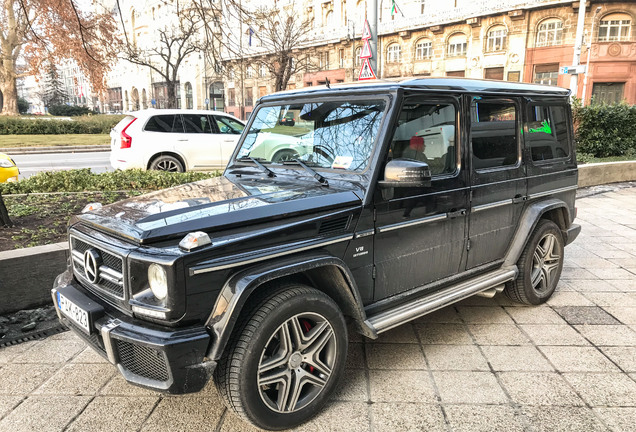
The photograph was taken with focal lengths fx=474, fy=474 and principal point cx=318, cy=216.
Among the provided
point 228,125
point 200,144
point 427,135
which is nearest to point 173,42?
point 228,125

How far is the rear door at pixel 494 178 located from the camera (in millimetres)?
3791

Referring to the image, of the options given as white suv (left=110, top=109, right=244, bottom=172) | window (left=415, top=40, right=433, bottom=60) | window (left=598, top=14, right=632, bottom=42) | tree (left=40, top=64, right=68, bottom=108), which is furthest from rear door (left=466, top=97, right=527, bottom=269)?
tree (left=40, top=64, right=68, bottom=108)

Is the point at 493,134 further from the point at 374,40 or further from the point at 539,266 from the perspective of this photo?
the point at 374,40

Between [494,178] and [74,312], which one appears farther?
[494,178]

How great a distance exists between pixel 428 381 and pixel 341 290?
100 cm

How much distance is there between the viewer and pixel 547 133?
4508 mm

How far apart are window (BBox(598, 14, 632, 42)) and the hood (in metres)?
43.3

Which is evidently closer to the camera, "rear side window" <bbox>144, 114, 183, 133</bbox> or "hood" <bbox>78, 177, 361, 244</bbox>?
"hood" <bbox>78, 177, 361, 244</bbox>

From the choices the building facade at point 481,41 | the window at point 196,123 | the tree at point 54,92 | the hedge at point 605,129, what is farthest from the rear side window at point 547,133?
the tree at point 54,92

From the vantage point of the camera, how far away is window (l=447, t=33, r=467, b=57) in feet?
140

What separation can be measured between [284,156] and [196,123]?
8.24 m

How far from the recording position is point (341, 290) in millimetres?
2934

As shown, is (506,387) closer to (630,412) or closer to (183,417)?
(630,412)

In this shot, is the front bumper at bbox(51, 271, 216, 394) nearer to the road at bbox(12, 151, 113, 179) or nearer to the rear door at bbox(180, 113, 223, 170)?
the rear door at bbox(180, 113, 223, 170)
